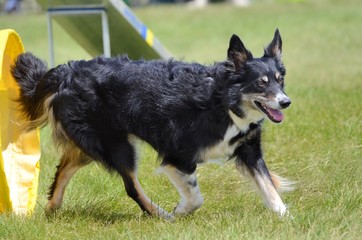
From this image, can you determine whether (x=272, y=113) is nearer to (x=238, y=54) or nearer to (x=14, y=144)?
(x=238, y=54)

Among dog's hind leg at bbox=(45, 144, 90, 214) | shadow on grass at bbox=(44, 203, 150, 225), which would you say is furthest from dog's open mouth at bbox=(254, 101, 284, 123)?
dog's hind leg at bbox=(45, 144, 90, 214)

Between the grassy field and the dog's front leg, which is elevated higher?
the dog's front leg

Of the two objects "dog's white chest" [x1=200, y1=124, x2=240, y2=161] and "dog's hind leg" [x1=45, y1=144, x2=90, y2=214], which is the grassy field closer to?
"dog's hind leg" [x1=45, y1=144, x2=90, y2=214]

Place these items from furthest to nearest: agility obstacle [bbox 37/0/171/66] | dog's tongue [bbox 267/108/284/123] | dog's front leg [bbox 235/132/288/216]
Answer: agility obstacle [bbox 37/0/171/66] < dog's front leg [bbox 235/132/288/216] < dog's tongue [bbox 267/108/284/123]

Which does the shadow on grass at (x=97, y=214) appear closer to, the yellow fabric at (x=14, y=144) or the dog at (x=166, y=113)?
the dog at (x=166, y=113)

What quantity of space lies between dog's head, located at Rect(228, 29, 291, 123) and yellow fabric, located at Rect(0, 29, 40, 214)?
1.87m

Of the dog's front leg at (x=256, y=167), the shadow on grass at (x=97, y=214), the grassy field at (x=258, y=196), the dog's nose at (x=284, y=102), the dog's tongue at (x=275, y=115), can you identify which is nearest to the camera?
the grassy field at (x=258, y=196)

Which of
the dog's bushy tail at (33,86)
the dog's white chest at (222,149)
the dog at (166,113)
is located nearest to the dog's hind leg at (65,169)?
the dog at (166,113)

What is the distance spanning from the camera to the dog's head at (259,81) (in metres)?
5.32

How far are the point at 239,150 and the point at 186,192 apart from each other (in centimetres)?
50

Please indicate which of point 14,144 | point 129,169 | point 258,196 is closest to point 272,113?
point 258,196

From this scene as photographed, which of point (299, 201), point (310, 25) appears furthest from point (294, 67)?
point (299, 201)

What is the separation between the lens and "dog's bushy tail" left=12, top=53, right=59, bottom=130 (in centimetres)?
603

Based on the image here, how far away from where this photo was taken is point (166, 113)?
5.69 m
